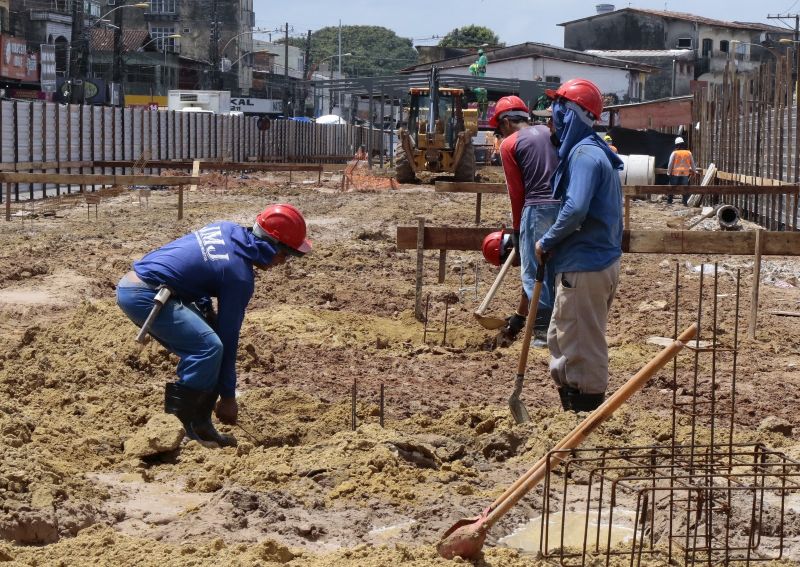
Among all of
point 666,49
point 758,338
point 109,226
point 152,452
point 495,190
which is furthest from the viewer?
→ point 666,49

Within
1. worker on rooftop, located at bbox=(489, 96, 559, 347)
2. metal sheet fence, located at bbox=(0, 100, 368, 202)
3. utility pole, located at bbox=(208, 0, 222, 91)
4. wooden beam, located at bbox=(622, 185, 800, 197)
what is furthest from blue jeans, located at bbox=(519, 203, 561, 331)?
utility pole, located at bbox=(208, 0, 222, 91)

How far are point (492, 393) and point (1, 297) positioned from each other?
5.82 m

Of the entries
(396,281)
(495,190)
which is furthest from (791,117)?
(396,281)

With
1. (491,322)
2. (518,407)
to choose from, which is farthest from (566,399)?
(491,322)

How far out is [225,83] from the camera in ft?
274

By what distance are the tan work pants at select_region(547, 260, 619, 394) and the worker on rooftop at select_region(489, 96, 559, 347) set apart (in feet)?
5.59

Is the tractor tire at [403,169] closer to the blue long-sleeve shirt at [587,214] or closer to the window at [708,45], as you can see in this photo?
the blue long-sleeve shirt at [587,214]

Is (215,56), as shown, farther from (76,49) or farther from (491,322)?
(491,322)

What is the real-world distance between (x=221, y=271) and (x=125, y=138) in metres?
30.8

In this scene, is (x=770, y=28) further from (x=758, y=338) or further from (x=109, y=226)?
(x=758, y=338)

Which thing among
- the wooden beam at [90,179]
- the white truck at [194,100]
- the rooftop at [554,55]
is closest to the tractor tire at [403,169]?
the wooden beam at [90,179]

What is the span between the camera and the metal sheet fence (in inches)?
1046

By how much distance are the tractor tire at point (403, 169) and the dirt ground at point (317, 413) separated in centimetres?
1722

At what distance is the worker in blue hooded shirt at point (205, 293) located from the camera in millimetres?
6391
